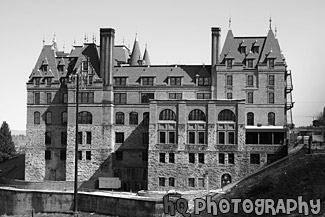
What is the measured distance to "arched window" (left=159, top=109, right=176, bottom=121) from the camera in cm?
6831

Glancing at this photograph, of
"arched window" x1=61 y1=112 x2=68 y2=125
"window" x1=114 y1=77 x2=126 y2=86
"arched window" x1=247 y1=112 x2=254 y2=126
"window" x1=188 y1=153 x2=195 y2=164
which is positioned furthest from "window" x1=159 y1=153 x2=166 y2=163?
"arched window" x1=61 y1=112 x2=68 y2=125

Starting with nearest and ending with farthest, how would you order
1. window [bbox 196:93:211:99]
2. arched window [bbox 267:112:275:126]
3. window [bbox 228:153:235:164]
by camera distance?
window [bbox 228:153:235:164] → arched window [bbox 267:112:275:126] → window [bbox 196:93:211:99]

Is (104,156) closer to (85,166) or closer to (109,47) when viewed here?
(85,166)

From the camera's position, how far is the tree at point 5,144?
327 ft

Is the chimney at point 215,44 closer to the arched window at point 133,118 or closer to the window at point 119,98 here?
the arched window at point 133,118

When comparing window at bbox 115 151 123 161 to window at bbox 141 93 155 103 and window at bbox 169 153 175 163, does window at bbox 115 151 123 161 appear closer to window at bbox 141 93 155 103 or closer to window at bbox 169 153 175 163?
window at bbox 141 93 155 103

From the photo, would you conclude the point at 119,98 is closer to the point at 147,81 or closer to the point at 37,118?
the point at 147,81

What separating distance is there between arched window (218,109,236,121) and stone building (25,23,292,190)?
128mm

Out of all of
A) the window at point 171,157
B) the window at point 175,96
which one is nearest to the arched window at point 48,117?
the window at point 175,96

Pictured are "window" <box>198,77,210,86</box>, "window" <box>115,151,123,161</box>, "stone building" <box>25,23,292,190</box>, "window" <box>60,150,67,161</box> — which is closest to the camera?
"stone building" <box>25,23,292,190</box>

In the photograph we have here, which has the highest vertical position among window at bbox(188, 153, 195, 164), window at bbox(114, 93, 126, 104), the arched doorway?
window at bbox(114, 93, 126, 104)

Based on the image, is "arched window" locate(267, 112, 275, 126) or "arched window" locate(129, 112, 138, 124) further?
"arched window" locate(129, 112, 138, 124)

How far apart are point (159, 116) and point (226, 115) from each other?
8.67m

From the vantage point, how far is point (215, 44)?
238 feet
